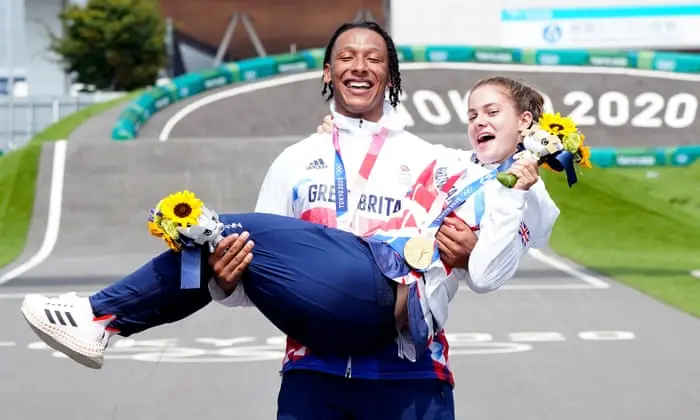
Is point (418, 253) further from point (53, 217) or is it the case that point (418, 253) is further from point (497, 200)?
point (53, 217)

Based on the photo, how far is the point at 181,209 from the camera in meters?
3.22

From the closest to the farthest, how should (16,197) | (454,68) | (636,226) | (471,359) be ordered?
(471,359) → (636,226) → (16,197) → (454,68)

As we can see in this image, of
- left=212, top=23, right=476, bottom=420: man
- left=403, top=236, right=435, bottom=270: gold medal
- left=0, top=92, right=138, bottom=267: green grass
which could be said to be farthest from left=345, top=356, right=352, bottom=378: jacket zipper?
left=0, top=92, right=138, bottom=267: green grass

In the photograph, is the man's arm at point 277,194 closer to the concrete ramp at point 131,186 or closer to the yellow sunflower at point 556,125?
the yellow sunflower at point 556,125

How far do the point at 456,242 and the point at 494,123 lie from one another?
533 millimetres

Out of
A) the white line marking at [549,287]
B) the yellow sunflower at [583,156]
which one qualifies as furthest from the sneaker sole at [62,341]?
the white line marking at [549,287]

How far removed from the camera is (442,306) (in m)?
3.41

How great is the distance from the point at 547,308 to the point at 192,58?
88783mm

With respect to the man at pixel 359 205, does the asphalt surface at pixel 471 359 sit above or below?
below

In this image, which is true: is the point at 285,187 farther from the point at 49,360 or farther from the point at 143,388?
the point at 49,360

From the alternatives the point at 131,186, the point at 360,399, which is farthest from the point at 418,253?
the point at 131,186

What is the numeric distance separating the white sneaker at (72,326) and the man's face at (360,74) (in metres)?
1.03

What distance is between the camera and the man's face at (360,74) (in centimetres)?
367

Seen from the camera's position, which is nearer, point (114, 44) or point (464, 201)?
point (464, 201)
